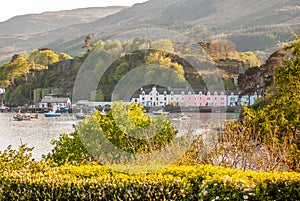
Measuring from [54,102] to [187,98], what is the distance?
113 ft

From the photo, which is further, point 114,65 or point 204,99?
point 114,65

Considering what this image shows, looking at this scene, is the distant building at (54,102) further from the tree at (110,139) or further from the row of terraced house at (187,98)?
the tree at (110,139)

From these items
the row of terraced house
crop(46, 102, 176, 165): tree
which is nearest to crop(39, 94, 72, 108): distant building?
the row of terraced house

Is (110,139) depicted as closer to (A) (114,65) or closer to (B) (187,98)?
(B) (187,98)

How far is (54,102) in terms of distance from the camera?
97062 mm

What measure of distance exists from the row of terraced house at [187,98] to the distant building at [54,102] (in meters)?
22.1

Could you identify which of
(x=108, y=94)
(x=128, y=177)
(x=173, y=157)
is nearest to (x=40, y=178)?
(x=128, y=177)

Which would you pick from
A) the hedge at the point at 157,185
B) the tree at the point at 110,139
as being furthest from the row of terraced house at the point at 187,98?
the hedge at the point at 157,185

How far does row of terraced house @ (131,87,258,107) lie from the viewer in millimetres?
71250

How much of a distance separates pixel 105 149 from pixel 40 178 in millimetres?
5180

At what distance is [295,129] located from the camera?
1312 cm

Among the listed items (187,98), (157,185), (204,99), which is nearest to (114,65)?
(187,98)

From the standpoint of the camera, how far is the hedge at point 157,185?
23.0 feet

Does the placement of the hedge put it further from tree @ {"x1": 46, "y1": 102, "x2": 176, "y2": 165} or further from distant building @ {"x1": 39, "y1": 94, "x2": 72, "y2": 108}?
distant building @ {"x1": 39, "y1": 94, "x2": 72, "y2": 108}
